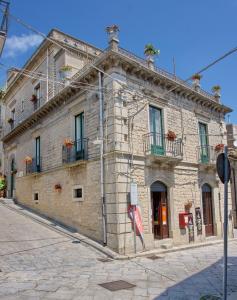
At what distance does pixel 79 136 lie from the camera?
13586 mm

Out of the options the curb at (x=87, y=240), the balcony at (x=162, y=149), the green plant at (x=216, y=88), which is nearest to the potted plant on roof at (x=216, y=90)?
the green plant at (x=216, y=88)

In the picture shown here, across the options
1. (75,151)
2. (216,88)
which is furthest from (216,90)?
(75,151)

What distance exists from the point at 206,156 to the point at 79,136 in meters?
6.74

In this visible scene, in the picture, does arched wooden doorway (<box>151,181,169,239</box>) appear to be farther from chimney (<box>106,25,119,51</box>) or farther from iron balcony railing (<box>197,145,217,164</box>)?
chimney (<box>106,25,119,51</box>)

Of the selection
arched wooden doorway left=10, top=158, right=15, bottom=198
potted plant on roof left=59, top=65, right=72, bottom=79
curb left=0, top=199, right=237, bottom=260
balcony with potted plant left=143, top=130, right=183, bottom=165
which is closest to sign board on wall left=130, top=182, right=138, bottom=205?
balcony with potted plant left=143, top=130, right=183, bottom=165

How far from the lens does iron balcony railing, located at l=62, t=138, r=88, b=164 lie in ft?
42.1

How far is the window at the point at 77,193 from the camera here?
12.9 meters

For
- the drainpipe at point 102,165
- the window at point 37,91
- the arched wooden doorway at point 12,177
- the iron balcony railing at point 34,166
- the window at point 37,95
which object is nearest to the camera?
the drainpipe at point 102,165

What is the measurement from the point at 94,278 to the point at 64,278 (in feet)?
2.46

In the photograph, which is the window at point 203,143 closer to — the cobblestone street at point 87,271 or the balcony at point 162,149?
the balcony at point 162,149

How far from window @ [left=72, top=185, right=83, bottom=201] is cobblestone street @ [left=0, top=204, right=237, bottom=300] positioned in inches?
64.3

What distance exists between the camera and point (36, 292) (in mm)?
6523

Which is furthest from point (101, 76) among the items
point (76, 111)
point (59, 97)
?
point (59, 97)

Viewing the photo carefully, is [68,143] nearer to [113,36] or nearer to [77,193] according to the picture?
[77,193]
